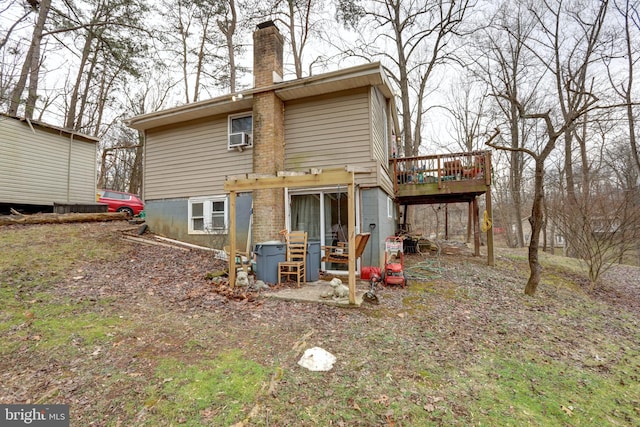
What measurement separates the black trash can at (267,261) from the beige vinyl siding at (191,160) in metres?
2.98

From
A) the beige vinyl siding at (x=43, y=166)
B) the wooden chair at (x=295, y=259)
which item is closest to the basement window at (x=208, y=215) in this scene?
the wooden chair at (x=295, y=259)

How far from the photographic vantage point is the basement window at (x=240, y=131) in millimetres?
8203

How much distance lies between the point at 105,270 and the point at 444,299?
7.13 m

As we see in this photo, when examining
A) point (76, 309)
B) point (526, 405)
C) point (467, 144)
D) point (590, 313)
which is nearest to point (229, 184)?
point (76, 309)

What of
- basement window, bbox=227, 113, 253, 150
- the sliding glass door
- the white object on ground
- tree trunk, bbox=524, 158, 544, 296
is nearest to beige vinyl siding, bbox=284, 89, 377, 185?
the sliding glass door

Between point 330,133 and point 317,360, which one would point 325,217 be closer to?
point 330,133

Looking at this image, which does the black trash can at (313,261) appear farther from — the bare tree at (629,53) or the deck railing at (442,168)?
the bare tree at (629,53)

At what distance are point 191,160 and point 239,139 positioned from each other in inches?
76.9

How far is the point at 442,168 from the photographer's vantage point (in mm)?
9594

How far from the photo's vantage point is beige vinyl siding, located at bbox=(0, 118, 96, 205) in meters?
10.3

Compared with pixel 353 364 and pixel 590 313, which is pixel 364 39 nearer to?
pixel 590 313

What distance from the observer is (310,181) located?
17.0ft

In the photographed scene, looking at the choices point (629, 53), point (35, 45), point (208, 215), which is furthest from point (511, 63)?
point (35, 45)

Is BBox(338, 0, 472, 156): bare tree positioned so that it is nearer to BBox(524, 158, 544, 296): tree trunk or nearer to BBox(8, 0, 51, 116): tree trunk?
BBox(524, 158, 544, 296): tree trunk
